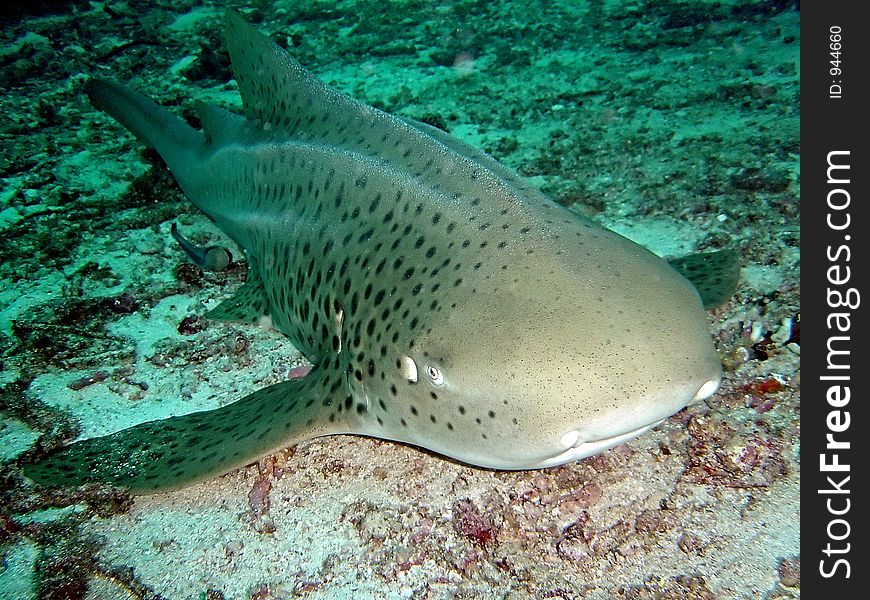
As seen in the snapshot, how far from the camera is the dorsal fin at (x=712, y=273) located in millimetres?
3438

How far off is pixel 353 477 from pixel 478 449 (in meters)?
1.04

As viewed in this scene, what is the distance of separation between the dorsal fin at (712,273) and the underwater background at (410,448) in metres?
0.18

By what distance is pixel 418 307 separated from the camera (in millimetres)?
2506

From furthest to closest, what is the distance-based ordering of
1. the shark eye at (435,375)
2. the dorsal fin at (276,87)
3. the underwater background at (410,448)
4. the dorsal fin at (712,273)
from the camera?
the dorsal fin at (276,87) → the dorsal fin at (712,273) → the underwater background at (410,448) → the shark eye at (435,375)

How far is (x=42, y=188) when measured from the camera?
604 centimetres

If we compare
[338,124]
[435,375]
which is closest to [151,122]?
[338,124]

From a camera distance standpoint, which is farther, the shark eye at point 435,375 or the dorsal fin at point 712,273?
the dorsal fin at point 712,273

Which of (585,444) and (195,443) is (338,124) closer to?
(195,443)

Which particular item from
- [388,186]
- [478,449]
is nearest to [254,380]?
[388,186]

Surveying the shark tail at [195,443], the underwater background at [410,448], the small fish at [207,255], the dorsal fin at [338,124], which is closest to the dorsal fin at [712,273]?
the underwater background at [410,448]

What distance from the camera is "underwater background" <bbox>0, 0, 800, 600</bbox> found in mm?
2619
